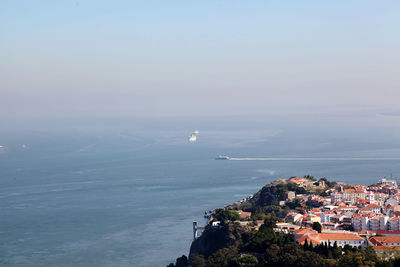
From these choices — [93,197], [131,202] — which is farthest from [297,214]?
[93,197]

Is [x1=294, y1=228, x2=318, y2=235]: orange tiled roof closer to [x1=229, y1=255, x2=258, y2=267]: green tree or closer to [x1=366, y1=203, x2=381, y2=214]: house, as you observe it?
[x1=229, y1=255, x2=258, y2=267]: green tree

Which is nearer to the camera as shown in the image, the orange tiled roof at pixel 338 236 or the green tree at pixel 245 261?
the green tree at pixel 245 261

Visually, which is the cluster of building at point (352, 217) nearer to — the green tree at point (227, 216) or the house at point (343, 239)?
the house at point (343, 239)

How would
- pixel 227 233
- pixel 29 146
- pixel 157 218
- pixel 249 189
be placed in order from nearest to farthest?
pixel 227 233 < pixel 157 218 < pixel 249 189 < pixel 29 146

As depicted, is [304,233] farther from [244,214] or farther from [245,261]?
[244,214]

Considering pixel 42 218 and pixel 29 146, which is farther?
pixel 29 146

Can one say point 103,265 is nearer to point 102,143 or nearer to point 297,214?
point 297,214

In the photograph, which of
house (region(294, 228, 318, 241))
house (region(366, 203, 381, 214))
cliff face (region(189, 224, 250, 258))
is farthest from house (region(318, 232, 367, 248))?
house (region(366, 203, 381, 214))

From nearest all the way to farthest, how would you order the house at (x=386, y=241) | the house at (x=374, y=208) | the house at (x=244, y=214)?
the house at (x=386, y=241) < the house at (x=244, y=214) < the house at (x=374, y=208)

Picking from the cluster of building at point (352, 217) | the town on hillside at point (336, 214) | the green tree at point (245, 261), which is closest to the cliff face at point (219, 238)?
the town on hillside at point (336, 214)
